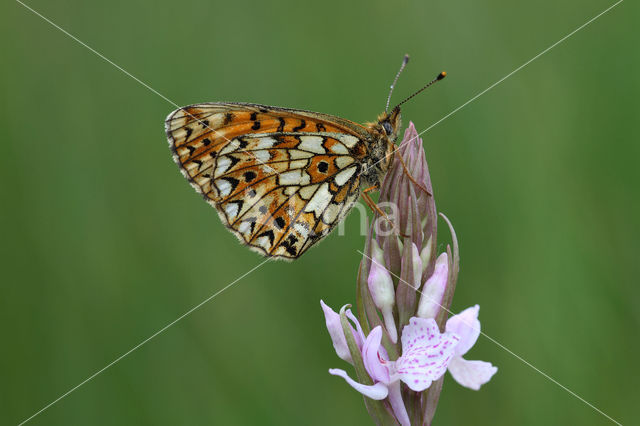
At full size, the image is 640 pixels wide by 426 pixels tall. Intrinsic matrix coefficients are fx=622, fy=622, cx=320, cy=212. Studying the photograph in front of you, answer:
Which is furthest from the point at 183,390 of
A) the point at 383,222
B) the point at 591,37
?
Result: the point at 591,37

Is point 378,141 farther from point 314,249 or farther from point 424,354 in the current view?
point 314,249

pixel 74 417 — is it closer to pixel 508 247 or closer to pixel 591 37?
pixel 508 247

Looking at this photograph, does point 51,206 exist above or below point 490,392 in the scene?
above

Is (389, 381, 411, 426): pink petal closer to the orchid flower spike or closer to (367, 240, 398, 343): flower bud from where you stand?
the orchid flower spike
